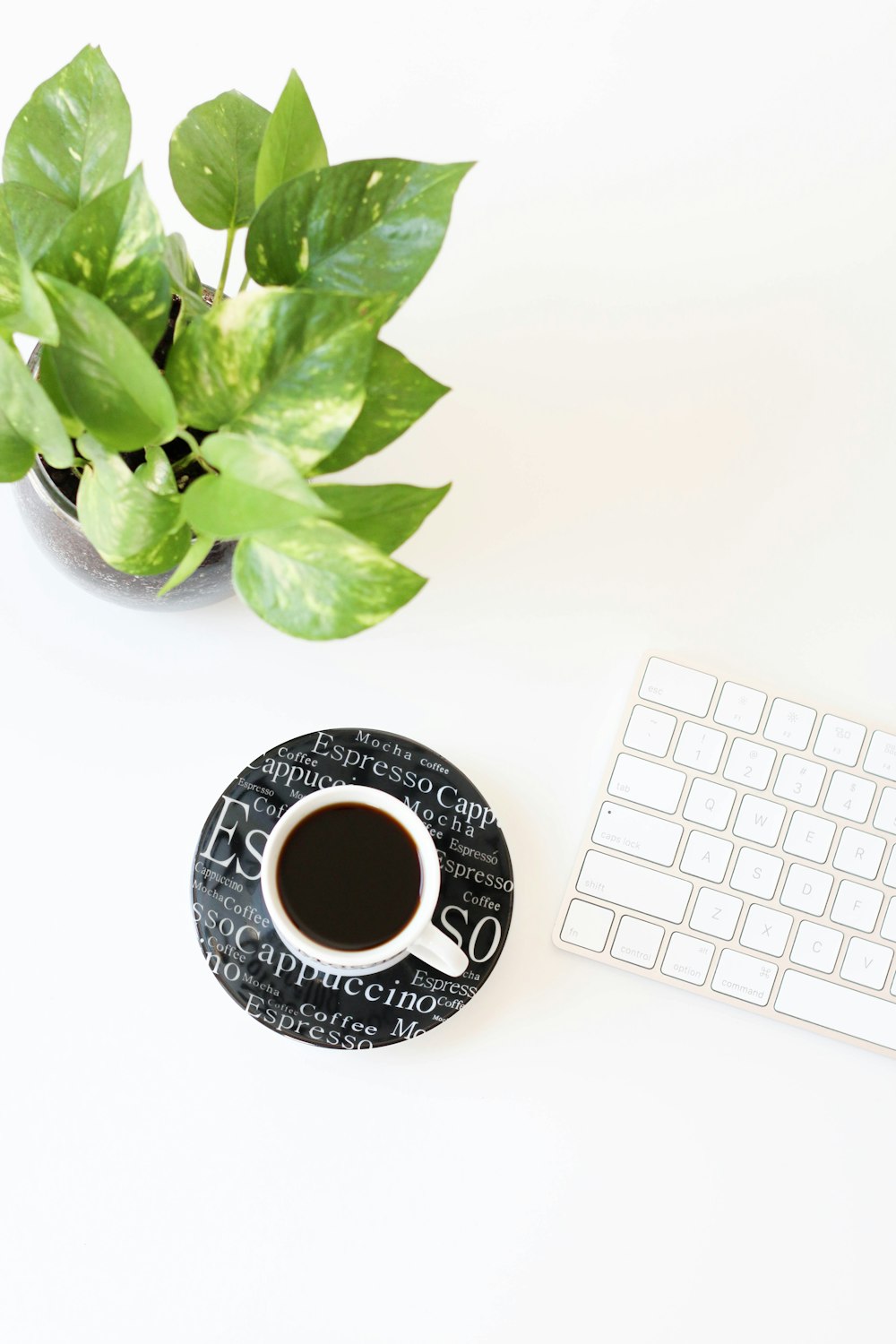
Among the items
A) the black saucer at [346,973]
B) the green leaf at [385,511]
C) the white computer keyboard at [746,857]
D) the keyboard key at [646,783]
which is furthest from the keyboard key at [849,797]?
the green leaf at [385,511]

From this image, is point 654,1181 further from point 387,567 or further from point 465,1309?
point 387,567

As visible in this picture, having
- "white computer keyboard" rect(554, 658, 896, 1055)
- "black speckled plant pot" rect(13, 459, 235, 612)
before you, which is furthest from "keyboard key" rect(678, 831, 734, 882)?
"black speckled plant pot" rect(13, 459, 235, 612)

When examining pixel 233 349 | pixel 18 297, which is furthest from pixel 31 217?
pixel 233 349

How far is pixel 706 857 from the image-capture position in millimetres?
758

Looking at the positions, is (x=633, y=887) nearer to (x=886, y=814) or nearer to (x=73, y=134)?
(x=886, y=814)

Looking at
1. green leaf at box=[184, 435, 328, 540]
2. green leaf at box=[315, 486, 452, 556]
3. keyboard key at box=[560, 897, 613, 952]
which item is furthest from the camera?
keyboard key at box=[560, 897, 613, 952]

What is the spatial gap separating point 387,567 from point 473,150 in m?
0.52

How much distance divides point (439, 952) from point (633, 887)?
0.52 feet

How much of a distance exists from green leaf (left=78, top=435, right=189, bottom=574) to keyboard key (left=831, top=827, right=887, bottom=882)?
19.7 inches

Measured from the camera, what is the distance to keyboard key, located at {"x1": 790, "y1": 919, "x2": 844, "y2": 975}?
0.76 m

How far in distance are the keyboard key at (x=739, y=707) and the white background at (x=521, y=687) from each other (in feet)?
0.09

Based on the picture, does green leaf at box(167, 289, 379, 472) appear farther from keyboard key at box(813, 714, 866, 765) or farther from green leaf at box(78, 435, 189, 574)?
keyboard key at box(813, 714, 866, 765)

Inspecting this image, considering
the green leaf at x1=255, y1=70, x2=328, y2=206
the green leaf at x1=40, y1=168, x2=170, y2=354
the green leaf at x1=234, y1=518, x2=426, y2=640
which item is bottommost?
the green leaf at x1=234, y1=518, x2=426, y2=640

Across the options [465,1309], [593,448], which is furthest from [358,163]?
[465,1309]
